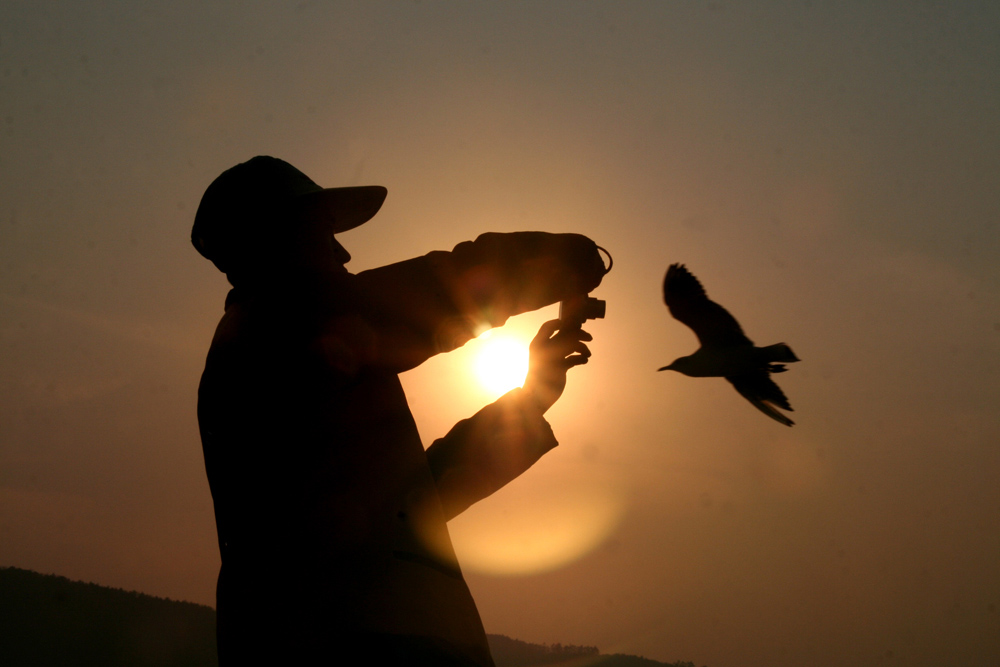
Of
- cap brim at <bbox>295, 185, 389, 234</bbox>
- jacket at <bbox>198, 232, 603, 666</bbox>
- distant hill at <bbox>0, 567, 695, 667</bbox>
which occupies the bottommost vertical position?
jacket at <bbox>198, 232, 603, 666</bbox>

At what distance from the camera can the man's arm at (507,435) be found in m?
3.08

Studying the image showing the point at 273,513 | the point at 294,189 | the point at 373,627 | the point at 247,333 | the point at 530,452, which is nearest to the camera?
the point at 373,627

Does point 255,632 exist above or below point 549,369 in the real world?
below

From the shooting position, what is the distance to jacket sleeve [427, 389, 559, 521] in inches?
121

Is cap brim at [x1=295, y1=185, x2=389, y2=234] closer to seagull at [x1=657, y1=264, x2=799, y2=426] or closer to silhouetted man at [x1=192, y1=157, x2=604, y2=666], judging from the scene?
silhouetted man at [x1=192, y1=157, x2=604, y2=666]

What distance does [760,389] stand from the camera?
433 cm

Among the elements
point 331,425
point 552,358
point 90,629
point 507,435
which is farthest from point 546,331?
point 90,629

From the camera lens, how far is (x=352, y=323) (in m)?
2.52

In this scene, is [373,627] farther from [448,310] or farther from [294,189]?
[294,189]

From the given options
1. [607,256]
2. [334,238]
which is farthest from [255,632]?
[607,256]

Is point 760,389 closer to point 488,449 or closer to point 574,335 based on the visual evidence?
point 574,335

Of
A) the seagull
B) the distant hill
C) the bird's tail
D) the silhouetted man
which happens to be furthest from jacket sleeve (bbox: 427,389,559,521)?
the distant hill

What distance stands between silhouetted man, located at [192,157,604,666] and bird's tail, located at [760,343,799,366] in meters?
1.94

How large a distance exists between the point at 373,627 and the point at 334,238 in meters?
1.59
